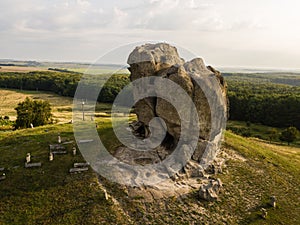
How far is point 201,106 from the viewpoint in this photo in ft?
96.7

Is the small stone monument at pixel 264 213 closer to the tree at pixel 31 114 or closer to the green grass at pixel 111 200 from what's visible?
the green grass at pixel 111 200

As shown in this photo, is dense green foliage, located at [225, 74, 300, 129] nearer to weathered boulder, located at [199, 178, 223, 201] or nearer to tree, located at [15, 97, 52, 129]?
tree, located at [15, 97, 52, 129]

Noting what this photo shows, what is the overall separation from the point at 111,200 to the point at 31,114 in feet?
127

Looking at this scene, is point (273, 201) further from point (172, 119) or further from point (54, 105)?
point (54, 105)

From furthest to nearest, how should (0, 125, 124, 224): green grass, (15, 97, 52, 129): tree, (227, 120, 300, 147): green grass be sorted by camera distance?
(227, 120, 300, 147): green grass, (15, 97, 52, 129): tree, (0, 125, 124, 224): green grass

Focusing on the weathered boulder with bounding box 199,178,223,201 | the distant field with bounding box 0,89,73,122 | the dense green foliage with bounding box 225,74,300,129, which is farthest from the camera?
the distant field with bounding box 0,89,73,122

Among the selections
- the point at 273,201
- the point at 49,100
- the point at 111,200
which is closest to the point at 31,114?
the point at 111,200

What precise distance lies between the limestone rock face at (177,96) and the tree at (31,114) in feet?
106

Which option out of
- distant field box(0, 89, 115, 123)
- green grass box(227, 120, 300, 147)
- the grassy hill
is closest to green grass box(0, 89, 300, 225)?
the grassy hill

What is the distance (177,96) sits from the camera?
28547 mm

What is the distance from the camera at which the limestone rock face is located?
28984 millimetres

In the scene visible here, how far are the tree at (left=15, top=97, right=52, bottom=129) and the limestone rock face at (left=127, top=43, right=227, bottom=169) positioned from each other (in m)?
32.4

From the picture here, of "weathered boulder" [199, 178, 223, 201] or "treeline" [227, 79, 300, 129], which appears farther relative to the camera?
"treeline" [227, 79, 300, 129]

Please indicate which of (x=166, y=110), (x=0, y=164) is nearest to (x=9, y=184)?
(x=0, y=164)
